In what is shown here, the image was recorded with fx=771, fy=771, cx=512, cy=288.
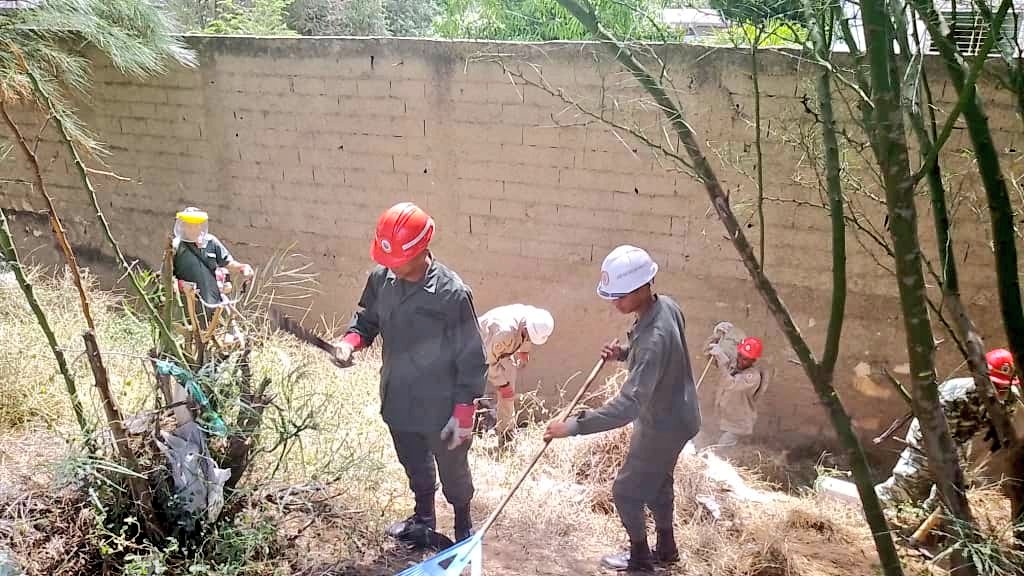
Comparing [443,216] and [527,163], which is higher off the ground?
[527,163]

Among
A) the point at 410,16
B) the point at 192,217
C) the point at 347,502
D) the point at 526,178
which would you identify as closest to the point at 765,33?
the point at 347,502

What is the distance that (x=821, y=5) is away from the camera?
2080 millimetres

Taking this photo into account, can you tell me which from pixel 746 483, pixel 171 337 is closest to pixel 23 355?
pixel 171 337

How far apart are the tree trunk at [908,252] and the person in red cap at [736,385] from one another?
269cm

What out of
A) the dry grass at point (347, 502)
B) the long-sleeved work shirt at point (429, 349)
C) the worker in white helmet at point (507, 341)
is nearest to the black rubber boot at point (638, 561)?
the dry grass at point (347, 502)

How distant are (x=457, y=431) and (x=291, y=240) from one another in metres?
3.62

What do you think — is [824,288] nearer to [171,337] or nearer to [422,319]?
[422,319]

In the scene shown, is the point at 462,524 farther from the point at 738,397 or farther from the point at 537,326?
the point at 738,397

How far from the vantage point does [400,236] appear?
2.91 m

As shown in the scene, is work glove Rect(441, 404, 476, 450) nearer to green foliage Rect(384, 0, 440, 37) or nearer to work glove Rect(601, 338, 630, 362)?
work glove Rect(601, 338, 630, 362)

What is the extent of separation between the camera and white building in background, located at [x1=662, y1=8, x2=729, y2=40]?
2898mm

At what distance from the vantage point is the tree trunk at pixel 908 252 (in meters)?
1.60

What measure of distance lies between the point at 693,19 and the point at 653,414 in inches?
70.5

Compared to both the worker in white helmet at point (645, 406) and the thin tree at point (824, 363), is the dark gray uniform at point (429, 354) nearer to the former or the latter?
the worker in white helmet at point (645, 406)
